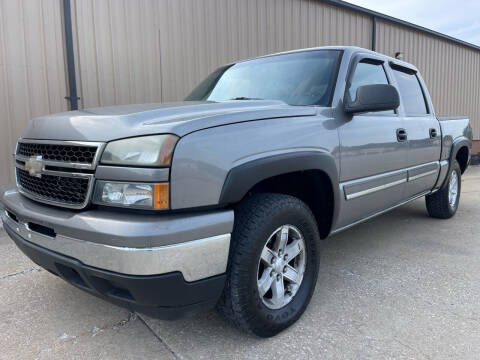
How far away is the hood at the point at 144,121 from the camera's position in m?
1.77

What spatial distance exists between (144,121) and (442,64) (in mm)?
12186

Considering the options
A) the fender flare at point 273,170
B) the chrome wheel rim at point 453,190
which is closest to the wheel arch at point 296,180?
the fender flare at point 273,170

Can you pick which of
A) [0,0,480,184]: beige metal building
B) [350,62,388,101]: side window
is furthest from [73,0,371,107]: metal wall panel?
[350,62,388,101]: side window

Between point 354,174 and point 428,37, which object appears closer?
point 354,174

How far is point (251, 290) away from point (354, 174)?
49.0 inches

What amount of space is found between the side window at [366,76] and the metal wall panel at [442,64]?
6.90 metres

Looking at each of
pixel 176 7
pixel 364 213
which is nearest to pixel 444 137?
pixel 364 213

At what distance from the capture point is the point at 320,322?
234 centimetres

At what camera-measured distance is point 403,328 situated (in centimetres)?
225

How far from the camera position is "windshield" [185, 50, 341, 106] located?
274cm

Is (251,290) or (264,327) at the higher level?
(251,290)

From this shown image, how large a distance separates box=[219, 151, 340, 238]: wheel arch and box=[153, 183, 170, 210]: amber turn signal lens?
27 cm

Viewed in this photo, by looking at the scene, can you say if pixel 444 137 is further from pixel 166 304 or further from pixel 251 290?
pixel 166 304

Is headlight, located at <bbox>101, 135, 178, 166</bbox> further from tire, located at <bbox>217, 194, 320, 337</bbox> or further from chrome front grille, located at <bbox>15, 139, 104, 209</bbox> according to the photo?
tire, located at <bbox>217, 194, 320, 337</bbox>
